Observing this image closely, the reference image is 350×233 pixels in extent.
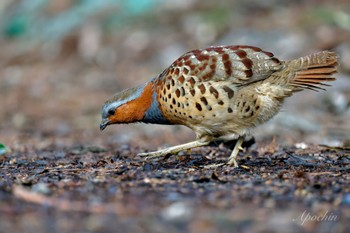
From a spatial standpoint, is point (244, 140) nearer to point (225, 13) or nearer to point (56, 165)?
point (56, 165)

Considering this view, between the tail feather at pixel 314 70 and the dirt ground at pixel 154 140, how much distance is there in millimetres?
825

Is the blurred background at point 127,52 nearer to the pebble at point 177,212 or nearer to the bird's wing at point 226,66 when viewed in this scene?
the bird's wing at point 226,66

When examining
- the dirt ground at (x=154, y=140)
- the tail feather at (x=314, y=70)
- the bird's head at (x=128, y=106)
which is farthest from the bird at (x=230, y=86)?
the dirt ground at (x=154, y=140)

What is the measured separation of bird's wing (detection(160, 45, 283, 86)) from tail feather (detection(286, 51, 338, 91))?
0.66 ft

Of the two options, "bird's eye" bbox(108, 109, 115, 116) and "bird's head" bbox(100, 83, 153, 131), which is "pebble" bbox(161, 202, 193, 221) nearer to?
"bird's head" bbox(100, 83, 153, 131)

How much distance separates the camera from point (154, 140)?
31.6 ft

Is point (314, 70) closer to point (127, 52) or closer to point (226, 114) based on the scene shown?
point (226, 114)

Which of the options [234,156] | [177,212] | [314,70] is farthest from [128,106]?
[177,212]

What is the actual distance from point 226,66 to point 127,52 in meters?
10.0

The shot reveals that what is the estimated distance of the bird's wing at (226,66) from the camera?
235 inches

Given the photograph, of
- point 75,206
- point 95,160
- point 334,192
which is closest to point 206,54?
point 95,160

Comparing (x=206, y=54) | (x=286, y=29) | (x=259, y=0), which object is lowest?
(x=206, y=54)

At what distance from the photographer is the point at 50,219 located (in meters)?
3.90

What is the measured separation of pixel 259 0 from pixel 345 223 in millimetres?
13223
